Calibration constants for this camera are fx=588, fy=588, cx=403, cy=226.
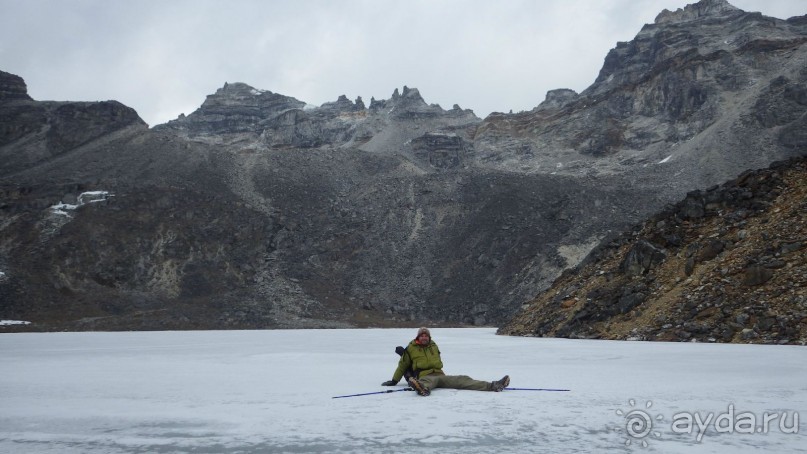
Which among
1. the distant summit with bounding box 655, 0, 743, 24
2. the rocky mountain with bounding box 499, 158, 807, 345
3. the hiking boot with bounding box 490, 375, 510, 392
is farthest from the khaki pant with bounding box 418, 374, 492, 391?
the distant summit with bounding box 655, 0, 743, 24

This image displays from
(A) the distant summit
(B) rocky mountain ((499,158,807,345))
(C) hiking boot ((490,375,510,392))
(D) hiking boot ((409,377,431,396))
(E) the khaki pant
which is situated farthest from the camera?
(A) the distant summit

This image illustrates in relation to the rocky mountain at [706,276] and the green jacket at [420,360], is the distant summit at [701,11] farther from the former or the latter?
the green jacket at [420,360]

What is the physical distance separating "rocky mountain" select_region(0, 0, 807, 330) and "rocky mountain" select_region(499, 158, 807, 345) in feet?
73.9

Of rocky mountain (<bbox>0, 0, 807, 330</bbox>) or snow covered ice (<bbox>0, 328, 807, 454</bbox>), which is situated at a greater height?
rocky mountain (<bbox>0, 0, 807, 330</bbox>)

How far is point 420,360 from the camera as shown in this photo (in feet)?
32.3

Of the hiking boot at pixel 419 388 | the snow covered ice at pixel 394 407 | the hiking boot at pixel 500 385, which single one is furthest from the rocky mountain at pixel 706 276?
the hiking boot at pixel 419 388

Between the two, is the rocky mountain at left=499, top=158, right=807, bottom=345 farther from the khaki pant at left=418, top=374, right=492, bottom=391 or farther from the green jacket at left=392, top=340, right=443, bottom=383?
the green jacket at left=392, top=340, right=443, bottom=383

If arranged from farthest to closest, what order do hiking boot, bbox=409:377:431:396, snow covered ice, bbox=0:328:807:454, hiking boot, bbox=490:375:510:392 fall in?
hiking boot, bbox=490:375:510:392 → hiking boot, bbox=409:377:431:396 → snow covered ice, bbox=0:328:807:454

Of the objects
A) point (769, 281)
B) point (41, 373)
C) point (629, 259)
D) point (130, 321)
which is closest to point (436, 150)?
point (130, 321)

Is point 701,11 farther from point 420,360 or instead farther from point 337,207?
point 420,360

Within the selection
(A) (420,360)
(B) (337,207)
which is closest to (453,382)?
(A) (420,360)

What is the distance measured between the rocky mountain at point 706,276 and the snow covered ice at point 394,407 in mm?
4057

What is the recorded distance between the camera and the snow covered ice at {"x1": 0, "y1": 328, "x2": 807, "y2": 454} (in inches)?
231

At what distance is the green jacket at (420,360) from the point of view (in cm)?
982
